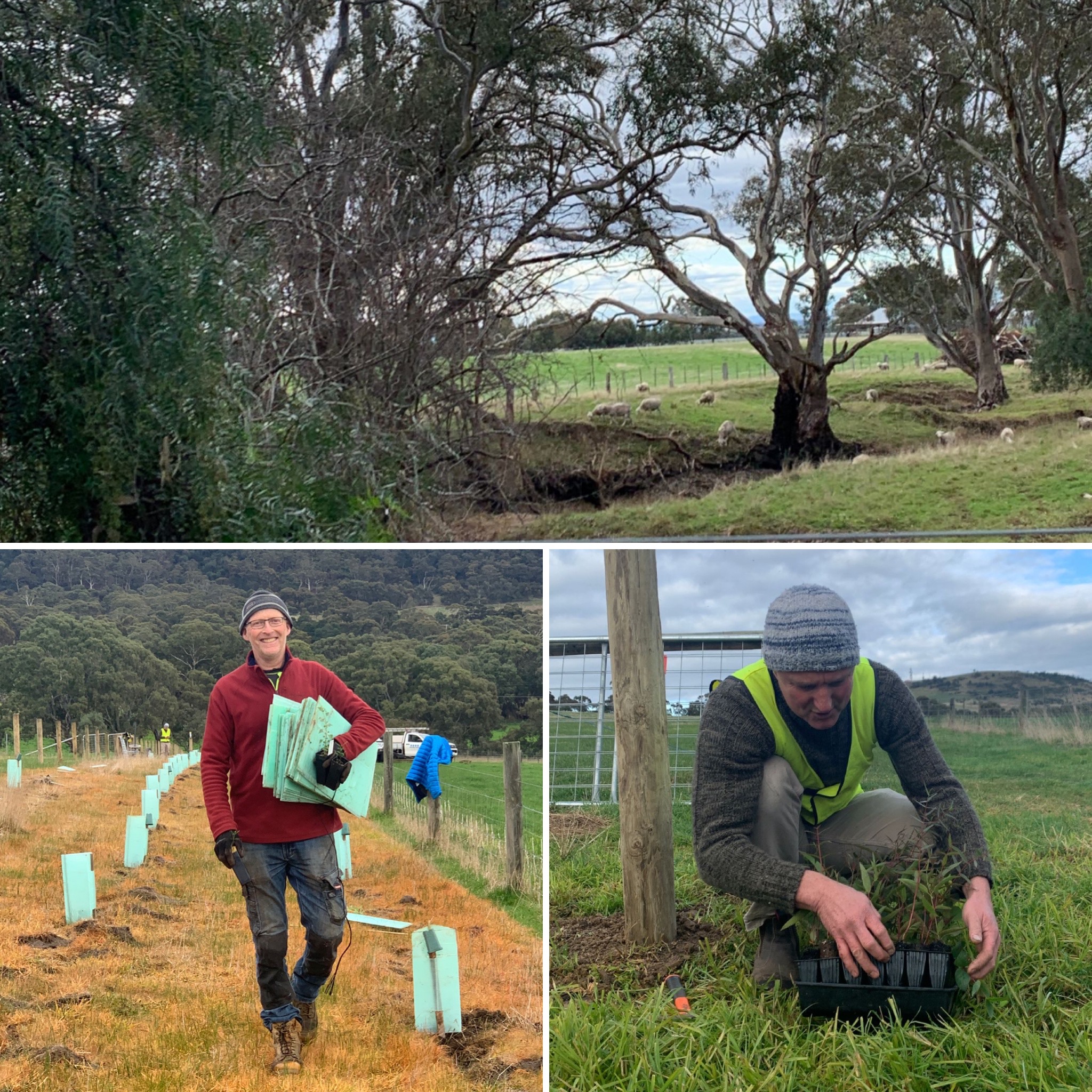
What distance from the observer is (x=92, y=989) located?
284cm

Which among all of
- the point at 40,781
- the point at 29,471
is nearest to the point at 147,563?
the point at 40,781

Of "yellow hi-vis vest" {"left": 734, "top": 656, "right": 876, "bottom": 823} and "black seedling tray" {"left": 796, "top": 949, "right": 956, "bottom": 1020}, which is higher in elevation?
Result: "yellow hi-vis vest" {"left": 734, "top": 656, "right": 876, "bottom": 823}

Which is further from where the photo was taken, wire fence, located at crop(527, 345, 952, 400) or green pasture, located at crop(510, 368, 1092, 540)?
wire fence, located at crop(527, 345, 952, 400)

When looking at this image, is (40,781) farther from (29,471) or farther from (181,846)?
(29,471)

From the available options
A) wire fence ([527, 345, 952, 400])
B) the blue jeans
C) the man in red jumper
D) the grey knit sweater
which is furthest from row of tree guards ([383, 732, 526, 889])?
wire fence ([527, 345, 952, 400])

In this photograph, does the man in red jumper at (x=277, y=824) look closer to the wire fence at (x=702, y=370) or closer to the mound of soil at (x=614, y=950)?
the mound of soil at (x=614, y=950)

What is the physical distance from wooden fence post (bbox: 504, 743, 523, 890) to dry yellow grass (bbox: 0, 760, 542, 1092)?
11 cm

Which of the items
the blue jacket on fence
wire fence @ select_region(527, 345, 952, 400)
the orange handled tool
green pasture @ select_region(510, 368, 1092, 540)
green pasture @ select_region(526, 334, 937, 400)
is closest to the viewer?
the orange handled tool

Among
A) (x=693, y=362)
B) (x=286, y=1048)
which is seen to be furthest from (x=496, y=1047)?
(x=693, y=362)

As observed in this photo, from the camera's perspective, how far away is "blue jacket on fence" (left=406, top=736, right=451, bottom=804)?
118 inches

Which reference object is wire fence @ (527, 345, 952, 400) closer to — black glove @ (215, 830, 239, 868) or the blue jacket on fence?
the blue jacket on fence

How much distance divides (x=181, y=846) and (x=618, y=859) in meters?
1.15

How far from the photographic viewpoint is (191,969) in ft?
9.45

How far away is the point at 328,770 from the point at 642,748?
Answer: 0.81m
